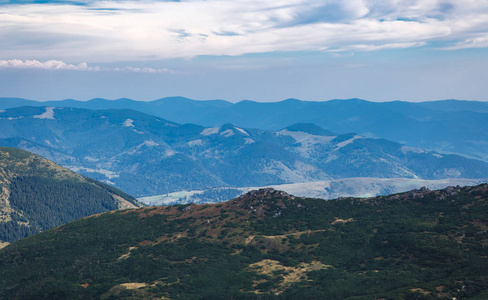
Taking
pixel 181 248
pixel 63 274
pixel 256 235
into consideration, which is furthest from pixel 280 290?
pixel 63 274

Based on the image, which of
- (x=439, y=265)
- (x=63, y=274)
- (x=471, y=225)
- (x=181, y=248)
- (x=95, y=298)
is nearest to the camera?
(x=439, y=265)

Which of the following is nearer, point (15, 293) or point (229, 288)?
point (229, 288)

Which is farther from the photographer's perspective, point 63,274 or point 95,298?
point 63,274

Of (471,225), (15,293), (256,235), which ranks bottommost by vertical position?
(15,293)

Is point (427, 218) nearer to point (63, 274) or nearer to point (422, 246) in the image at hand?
point (422, 246)

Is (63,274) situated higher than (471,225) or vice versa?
(471,225)

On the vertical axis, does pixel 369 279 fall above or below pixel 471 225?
below

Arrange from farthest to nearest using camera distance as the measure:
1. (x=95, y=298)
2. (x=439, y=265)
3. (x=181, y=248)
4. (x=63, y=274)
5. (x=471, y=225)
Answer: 1. (x=181, y=248)
2. (x=63, y=274)
3. (x=471, y=225)
4. (x=95, y=298)
5. (x=439, y=265)

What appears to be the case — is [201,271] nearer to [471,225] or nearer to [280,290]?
[280,290]

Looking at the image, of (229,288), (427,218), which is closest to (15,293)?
(229,288)
